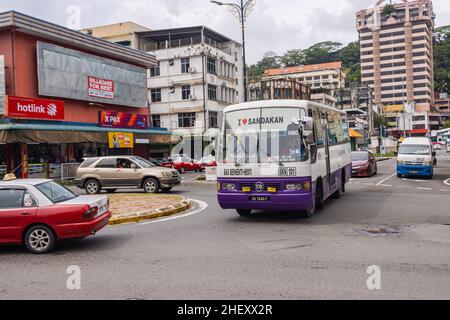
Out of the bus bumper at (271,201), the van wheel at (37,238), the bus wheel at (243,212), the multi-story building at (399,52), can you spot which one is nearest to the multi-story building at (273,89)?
the bus wheel at (243,212)

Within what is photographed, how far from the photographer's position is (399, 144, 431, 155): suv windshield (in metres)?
25.4

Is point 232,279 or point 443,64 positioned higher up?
point 443,64

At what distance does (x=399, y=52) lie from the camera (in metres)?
150

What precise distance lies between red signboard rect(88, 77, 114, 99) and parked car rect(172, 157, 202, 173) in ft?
24.0

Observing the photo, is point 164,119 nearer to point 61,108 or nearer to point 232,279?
point 61,108

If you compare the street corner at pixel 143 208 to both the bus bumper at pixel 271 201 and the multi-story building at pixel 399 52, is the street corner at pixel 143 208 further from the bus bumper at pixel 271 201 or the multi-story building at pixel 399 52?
the multi-story building at pixel 399 52

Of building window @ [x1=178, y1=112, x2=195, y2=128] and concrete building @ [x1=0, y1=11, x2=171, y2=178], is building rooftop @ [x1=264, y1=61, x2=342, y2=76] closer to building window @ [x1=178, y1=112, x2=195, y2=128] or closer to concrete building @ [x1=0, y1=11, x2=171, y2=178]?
building window @ [x1=178, y1=112, x2=195, y2=128]

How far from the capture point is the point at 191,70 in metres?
52.3

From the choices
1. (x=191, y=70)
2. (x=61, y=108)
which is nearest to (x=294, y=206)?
(x=61, y=108)

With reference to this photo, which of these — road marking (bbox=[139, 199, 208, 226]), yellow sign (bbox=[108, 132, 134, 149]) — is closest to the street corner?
road marking (bbox=[139, 199, 208, 226])

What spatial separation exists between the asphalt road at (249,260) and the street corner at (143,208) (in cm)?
69

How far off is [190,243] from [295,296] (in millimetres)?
3782
